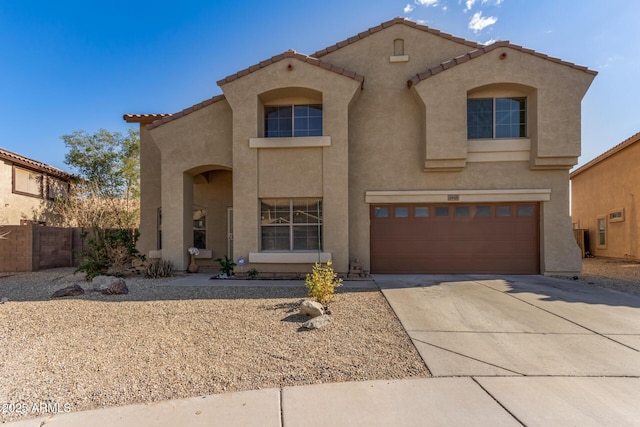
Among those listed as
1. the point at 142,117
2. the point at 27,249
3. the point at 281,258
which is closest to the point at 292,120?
the point at 281,258

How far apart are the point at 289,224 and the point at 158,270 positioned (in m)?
4.46

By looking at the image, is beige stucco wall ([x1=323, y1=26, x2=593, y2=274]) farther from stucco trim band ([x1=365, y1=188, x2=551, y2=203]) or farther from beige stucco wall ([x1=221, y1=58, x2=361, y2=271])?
beige stucco wall ([x1=221, y1=58, x2=361, y2=271])

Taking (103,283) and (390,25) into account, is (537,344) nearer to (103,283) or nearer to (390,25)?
(103,283)

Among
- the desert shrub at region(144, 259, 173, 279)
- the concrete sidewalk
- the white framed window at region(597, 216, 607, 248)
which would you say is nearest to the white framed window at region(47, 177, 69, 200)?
the desert shrub at region(144, 259, 173, 279)

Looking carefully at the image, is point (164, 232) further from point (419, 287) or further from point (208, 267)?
point (419, 287)

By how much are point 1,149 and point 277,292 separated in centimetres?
1769

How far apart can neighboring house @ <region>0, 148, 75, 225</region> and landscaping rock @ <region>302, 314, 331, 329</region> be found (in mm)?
17581

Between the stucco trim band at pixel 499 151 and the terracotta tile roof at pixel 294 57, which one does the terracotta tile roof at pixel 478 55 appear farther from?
the stucco trim band at pixel 499 151

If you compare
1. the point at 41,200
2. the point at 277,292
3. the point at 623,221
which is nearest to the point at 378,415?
the point at 277,292

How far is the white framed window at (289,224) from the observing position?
1033cm

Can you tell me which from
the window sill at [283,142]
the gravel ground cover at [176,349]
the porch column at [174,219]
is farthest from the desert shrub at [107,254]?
the window sill at [283,142]

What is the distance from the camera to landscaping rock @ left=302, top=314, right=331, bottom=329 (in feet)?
17.3

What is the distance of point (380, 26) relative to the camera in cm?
1076

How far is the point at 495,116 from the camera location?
34.8 ft
